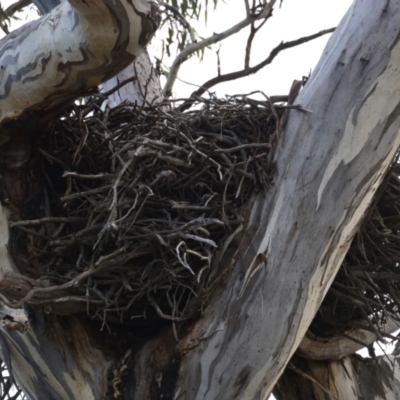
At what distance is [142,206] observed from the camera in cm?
101

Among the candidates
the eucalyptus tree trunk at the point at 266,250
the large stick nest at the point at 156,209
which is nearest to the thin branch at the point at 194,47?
the large stick nest at the point at 156,209

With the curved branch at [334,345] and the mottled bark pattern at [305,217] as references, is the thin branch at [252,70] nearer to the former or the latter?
the mottled bark pattern at [305,217]

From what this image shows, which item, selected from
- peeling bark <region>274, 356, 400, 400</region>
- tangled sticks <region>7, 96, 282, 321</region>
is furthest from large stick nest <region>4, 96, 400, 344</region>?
peeling bark <region>274, 356, 400, 400</region>

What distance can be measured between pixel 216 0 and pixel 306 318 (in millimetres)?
1547

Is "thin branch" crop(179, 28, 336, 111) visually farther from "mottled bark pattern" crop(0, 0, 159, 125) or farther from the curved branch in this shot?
the curved branch

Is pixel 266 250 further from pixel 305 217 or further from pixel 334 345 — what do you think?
pixel 334 345

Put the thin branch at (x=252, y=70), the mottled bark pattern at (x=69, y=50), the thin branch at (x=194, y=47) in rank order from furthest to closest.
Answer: the thin branch at (x=194, y=47), the thin branch at (x=252, y=70), the mottled bark pattern at (x=69, y=50)

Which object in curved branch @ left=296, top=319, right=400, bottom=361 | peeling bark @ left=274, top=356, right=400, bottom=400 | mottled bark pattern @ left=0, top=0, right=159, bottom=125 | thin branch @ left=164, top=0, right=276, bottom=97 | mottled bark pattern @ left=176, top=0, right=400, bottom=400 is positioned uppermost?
thin branch @ left=164, top=0, right=276, bottom=97

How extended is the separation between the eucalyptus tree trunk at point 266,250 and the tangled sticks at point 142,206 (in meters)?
0.04

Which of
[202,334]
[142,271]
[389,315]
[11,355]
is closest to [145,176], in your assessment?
[142,271]

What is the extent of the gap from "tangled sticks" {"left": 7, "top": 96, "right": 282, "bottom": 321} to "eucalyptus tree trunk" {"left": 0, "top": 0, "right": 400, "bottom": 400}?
40 mm

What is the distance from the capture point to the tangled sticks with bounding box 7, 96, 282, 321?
38.9 inches

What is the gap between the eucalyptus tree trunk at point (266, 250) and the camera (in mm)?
1025

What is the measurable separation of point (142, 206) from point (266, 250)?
0.21 m
